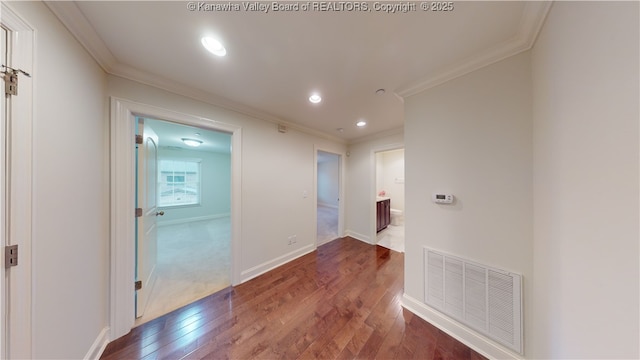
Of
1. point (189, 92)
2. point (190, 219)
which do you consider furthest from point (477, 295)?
point (190, 219)

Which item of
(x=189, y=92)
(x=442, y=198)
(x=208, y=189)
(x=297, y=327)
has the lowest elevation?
(x=297, y=327)

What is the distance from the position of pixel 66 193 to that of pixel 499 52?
3035mm

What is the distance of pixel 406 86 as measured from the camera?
1.75 m

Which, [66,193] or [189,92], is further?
[189,92]

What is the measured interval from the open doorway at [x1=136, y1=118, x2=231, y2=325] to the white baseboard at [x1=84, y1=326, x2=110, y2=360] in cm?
23

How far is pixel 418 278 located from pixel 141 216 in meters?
2.79

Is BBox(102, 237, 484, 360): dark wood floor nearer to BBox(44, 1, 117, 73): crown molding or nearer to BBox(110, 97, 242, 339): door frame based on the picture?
A: BBox(110, 97, 242, 339): door frame

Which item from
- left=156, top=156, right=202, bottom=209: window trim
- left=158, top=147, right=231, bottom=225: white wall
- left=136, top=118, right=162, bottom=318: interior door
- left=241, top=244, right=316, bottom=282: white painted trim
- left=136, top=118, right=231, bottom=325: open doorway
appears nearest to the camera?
left=136, top=118, right=162, bottom=318: interior door

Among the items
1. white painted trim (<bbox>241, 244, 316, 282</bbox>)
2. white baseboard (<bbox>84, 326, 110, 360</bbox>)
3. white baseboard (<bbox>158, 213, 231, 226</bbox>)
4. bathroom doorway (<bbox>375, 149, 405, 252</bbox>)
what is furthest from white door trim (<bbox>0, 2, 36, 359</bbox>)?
white baseboard (<bbox>158, 213, 231, 226</bbox>)

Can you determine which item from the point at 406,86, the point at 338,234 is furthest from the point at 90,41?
the point at 338,234

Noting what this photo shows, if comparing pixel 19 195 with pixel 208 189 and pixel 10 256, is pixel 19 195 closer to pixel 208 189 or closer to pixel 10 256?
pixel 10 256

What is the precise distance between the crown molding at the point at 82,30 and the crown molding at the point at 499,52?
2396 millimetres

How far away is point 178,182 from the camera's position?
5.42 meters

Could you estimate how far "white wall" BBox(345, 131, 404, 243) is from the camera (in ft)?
11.2
